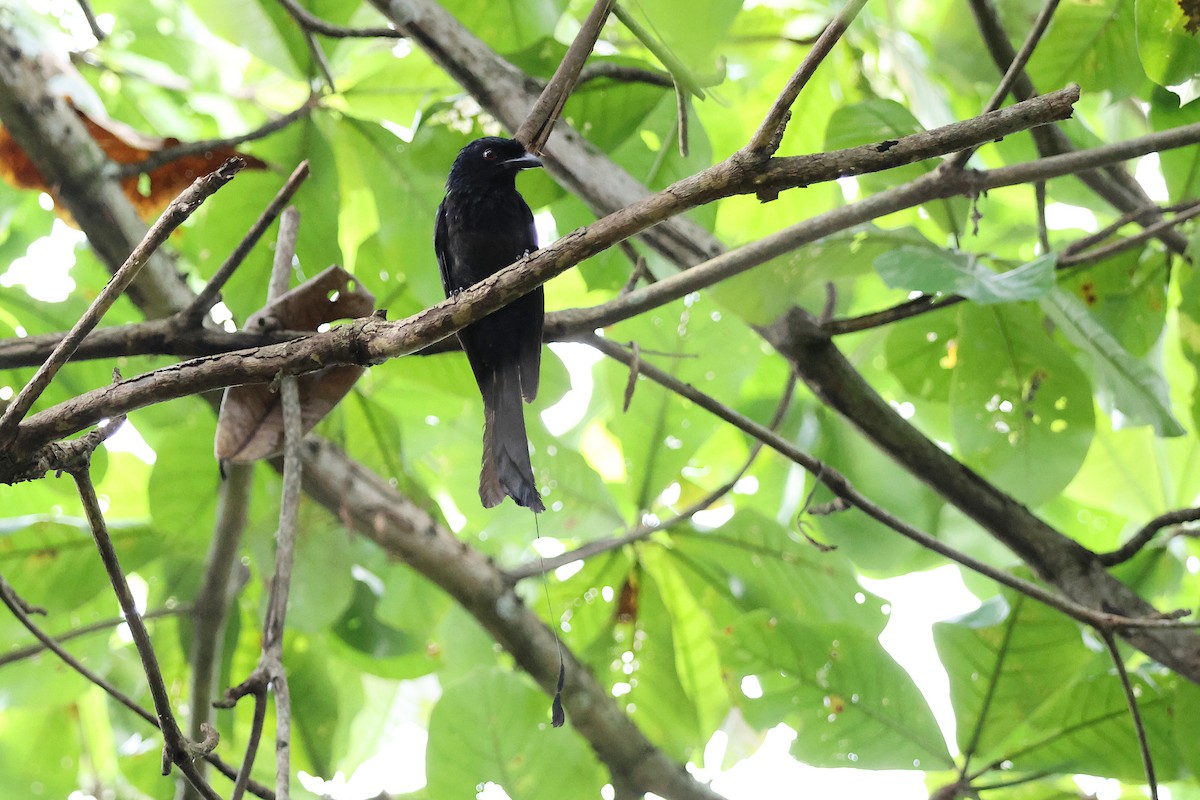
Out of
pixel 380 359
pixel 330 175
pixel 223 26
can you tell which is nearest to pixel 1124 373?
pixel 380 359

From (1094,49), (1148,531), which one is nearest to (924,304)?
(1148,531)

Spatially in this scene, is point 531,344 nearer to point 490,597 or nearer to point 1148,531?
point 490,597

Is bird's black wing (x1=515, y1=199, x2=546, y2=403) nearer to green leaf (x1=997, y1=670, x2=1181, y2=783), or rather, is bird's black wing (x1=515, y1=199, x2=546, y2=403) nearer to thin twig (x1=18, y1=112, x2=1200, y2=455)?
thin twig (x1=18, y1=112, x2=1200, y2=455)

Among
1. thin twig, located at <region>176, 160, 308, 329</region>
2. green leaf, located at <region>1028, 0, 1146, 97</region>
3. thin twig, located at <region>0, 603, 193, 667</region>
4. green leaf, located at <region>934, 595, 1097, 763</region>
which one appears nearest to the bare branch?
thin twig, located at <region>176, 160, 308, 329</region>

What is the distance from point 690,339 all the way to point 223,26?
1.72m

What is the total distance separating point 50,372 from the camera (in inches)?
51.5

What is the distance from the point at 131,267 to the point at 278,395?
0.91 metres

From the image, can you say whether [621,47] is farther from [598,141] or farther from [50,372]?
[50,372]

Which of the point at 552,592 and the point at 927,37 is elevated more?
the point at 927,37

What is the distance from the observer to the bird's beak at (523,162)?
9.05 feet

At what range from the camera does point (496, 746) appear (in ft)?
8.71

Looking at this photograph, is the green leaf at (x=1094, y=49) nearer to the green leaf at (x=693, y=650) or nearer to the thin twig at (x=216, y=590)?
the green leaf at (x=693, y=650)

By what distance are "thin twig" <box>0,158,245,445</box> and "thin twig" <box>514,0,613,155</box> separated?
86 centimetres

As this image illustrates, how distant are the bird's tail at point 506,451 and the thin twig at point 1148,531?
1433 millimetres
